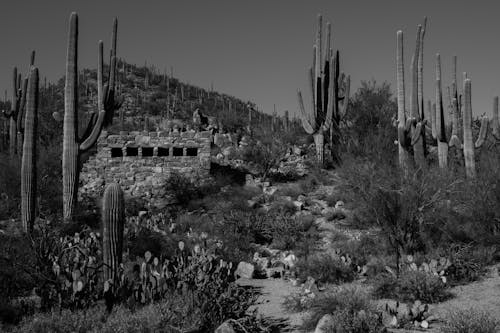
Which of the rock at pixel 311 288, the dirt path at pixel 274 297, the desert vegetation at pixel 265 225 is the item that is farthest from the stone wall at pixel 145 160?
the rock at pixel 311 288

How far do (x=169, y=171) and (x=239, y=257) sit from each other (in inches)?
288

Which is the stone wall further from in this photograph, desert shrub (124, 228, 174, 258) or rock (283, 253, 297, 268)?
rock (283, 253, 297, 268)

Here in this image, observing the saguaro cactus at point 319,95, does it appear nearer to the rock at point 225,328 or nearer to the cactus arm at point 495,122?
the cactus arm at point 495,122

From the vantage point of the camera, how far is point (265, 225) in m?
13.1

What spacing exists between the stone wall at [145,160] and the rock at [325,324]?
11579mm

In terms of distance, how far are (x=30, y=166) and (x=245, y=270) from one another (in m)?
6.27

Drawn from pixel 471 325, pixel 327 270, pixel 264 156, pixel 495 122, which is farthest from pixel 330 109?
pixel 471 325

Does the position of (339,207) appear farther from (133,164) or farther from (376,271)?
(133,164)

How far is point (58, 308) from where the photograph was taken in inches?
269

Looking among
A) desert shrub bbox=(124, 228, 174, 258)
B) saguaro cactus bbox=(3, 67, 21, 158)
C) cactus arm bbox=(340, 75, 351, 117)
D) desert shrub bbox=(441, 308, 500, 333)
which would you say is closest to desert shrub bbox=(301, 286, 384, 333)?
desert shrub bbox=(441, 308, 500, 333)

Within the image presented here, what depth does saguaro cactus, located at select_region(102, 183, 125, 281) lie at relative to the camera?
7.80 meters

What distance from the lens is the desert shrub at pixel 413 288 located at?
7.45 m

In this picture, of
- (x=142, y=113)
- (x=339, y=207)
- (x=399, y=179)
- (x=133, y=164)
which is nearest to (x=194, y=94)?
(x=142, y=113)

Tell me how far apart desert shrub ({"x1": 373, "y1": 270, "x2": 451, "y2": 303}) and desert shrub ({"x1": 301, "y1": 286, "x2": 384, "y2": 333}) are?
0.40 m
